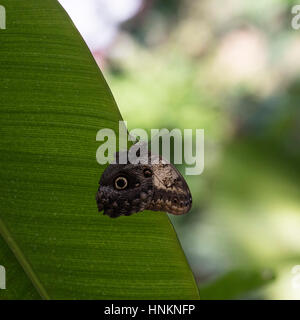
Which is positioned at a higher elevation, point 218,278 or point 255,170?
point 255,170

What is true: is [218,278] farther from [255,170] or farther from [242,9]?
[242,9]

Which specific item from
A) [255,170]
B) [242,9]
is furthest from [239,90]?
[255,170]

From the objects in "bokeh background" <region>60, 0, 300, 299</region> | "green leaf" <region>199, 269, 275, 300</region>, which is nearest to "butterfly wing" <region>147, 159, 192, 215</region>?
"green leaf" <region>199, 269, 275, 300</region>

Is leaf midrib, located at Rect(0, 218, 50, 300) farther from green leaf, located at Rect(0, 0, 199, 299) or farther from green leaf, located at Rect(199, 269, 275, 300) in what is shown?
green leaf, located at Rect(199, 269, 275, 300)

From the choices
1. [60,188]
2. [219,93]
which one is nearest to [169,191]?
[60,188]

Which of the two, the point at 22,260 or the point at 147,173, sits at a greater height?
the point at 147,173

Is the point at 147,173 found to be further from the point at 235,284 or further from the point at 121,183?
the point at 235,284

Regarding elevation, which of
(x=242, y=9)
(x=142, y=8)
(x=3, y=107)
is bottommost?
(x=3, y=107)

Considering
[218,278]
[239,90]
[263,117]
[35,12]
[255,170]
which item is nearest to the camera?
[35,12]
